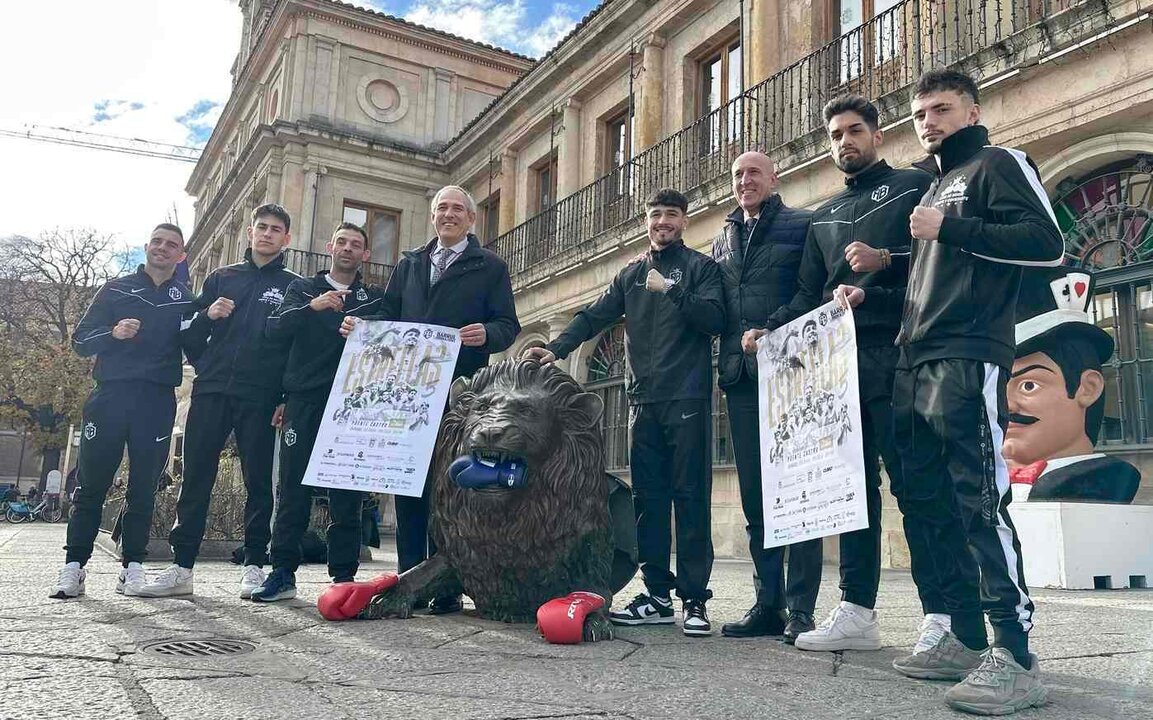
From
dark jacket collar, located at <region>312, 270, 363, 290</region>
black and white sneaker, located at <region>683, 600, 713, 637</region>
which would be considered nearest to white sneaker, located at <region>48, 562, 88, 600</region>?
dark jacket collar, located at <region>312, 270, 363, 290</region>

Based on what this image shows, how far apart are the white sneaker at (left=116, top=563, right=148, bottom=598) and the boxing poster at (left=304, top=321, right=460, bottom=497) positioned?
119 centimetres

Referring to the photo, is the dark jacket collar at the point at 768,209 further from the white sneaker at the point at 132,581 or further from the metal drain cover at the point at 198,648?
the white sneaker at the point at 132,581

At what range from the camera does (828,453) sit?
9.68 feet

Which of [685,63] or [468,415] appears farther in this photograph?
[685,63]

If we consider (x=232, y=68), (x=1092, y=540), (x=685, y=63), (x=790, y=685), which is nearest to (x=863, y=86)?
(x=685, y=63)

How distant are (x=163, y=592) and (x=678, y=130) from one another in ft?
34.7

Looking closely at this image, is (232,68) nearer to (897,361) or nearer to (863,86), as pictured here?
(863,86)

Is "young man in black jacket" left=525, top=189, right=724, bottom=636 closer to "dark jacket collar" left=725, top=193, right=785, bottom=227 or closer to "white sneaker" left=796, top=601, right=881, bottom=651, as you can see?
"dark jacket collar" left=725, top=193, right=785, bottom=227

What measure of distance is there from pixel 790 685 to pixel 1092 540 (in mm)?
4828

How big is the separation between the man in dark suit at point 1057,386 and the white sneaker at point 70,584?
6.37m

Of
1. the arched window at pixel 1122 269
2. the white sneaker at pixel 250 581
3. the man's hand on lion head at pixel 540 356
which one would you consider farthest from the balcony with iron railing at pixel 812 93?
the white sneaker at pixel 250 581

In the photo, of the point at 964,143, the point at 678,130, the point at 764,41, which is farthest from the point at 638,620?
the point at 678,130

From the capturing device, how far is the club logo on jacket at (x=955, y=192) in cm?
258

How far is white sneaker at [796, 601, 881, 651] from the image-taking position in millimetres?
2988
